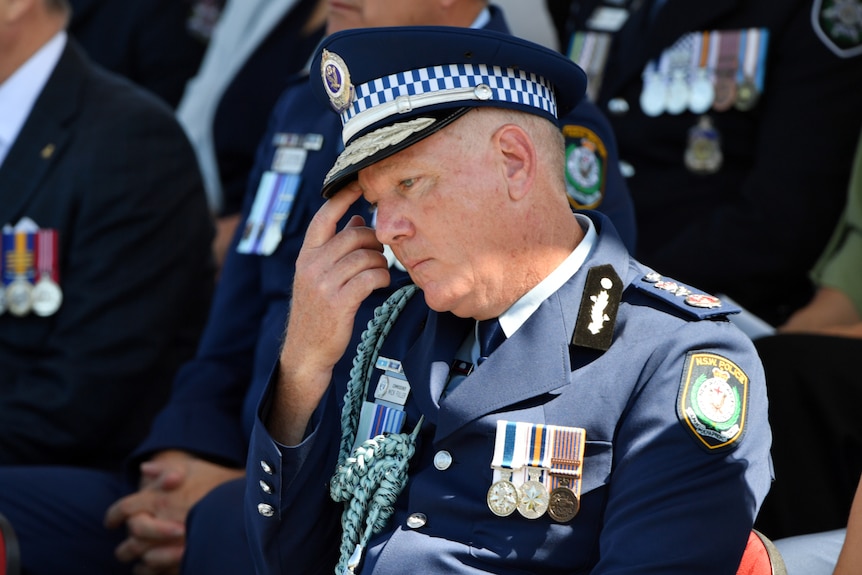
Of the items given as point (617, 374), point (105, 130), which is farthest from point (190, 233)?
point (617, 374)

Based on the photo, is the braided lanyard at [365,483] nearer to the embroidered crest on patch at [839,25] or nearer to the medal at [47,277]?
the medal at [47,277]

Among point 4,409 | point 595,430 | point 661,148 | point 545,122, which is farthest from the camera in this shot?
point 661,148

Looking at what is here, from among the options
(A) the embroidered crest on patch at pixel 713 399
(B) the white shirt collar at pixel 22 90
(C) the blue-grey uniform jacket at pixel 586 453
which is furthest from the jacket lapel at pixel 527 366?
(B) the white shirt collar at pixel 22 90

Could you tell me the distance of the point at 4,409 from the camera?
3469mm

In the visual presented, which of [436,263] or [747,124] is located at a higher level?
[436,263]

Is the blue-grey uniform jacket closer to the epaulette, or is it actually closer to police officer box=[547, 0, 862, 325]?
the epaulette

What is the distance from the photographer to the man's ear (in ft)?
7.07

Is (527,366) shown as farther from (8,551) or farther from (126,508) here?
(126,508)

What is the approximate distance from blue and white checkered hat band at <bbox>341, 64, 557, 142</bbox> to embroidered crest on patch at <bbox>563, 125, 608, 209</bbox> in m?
0.88

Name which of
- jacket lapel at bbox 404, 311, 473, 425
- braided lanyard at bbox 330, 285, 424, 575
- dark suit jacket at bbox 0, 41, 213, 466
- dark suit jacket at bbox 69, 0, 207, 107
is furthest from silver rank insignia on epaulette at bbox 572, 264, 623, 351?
dark suit jacket at bbox 69, 0, 207, 107

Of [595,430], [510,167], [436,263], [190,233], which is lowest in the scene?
[190,233]

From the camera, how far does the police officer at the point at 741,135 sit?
12.1 ft

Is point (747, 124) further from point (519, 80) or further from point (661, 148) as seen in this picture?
point (519, 80)

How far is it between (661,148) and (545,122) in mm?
1833
